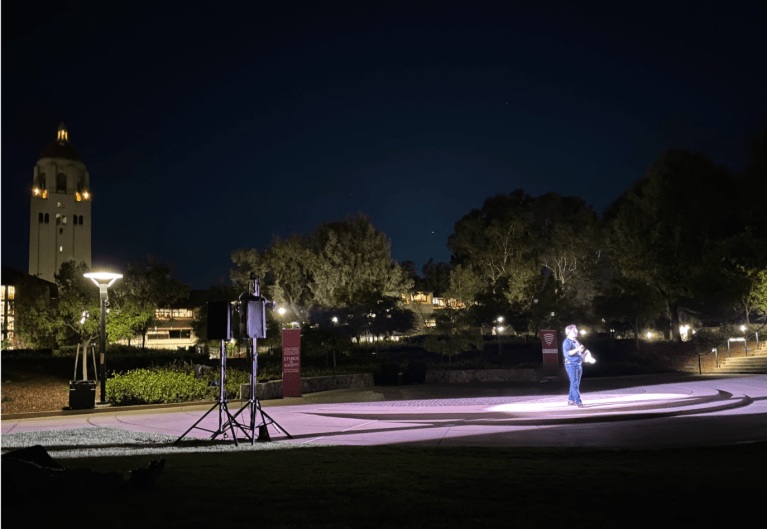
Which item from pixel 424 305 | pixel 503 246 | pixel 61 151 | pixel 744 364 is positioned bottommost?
pixel 744 364

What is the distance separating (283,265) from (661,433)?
42909 millimetres

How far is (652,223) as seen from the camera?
4778 centimetres

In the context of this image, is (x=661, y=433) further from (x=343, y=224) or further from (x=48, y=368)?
(x=343, y=224)

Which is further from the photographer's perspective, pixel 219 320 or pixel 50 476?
pixel 219 320

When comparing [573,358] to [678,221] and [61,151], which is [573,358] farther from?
[61,151]

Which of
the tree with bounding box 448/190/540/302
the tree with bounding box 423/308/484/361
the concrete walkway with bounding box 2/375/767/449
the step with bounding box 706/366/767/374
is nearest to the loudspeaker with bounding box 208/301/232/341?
the concrete walkway with bounding box 2/375/767/449

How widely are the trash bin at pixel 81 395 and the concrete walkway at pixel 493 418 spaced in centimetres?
64

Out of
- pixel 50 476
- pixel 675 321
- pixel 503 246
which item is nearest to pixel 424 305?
pixel 503 246

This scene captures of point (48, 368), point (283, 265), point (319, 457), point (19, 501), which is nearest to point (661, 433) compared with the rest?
point (319, 457)

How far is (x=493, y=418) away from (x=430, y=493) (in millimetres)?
8315

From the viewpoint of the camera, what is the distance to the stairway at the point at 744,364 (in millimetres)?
29609

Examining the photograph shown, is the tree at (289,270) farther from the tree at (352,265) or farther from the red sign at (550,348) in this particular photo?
the red sign at (550,348)

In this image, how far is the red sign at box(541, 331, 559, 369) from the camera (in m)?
24.6

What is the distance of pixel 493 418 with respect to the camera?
46.5 ft
